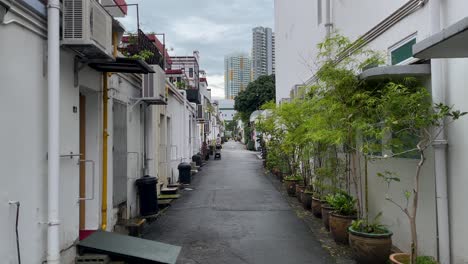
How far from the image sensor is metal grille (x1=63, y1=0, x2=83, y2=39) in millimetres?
4441

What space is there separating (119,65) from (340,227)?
4.58 metres

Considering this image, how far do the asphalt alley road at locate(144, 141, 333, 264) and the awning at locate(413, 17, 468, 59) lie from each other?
3641 mm

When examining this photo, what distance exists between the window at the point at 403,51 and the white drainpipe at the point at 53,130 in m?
4.68

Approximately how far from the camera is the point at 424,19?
533 centimetres

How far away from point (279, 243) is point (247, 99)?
1474 inches

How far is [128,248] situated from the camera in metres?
5.59

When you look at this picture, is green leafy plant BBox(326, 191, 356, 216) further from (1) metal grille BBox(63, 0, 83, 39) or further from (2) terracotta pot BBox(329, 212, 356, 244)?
(1) metal grille BBox(63, 0, 83, 39)

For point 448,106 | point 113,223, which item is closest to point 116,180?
point 113,223

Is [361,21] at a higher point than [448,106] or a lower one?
higher

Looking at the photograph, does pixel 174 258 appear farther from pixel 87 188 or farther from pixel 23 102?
pixel 23 102

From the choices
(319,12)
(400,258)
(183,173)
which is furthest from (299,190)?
(400,258)

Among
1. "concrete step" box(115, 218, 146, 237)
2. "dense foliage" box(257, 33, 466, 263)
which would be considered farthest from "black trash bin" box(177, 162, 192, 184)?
"concrete step" box(115, 218, 146, 237)

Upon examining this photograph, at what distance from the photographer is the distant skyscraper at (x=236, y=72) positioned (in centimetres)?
9481

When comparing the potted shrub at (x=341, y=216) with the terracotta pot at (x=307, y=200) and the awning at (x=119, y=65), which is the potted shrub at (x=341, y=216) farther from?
the awning at (x=119, y=65)
